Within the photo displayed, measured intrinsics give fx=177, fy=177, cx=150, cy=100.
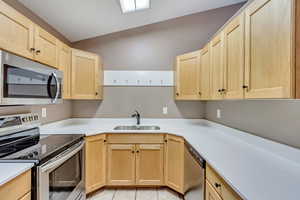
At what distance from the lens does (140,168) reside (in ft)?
7.84

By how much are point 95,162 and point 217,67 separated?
73.4 inches

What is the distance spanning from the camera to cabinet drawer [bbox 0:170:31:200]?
953 mm

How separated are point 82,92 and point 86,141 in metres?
0.76

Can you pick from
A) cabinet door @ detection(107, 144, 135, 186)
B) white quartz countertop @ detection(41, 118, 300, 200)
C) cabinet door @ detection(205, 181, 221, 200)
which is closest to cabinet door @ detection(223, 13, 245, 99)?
white quartz countertop @ detection(41, 118, 300, 200)

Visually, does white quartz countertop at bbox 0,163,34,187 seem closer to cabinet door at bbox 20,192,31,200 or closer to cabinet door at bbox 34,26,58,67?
cabinet door at bbox 20,192,31,200

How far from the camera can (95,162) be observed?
2266mm

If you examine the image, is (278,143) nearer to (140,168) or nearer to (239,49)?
(239,49)

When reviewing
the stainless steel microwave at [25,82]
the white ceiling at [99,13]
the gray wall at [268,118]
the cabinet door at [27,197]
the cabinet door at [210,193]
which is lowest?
the cabinet door at [210,193]

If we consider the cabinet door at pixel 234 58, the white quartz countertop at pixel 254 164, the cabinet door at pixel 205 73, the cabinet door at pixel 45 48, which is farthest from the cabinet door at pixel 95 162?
the cabinet door at pixel 234 58

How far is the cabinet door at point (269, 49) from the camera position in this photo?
0.93 m

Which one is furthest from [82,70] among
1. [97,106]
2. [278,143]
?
[278,143]

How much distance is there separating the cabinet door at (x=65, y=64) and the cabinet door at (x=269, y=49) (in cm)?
Result: 198

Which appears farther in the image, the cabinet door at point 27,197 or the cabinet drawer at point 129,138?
the cabinet drawer at point 129,138

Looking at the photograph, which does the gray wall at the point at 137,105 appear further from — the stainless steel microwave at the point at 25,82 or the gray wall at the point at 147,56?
the stainless steel microwave at the point at 25,82
